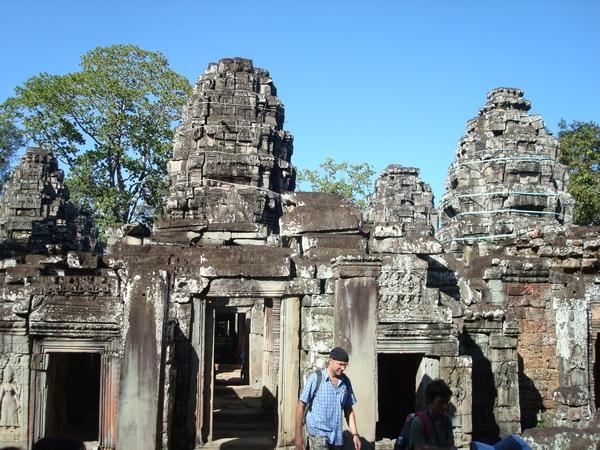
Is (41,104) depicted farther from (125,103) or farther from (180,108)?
(180,108)

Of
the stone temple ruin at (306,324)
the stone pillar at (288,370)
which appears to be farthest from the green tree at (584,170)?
the stone pillar at (288,370)

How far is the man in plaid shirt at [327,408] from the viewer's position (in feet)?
16.4

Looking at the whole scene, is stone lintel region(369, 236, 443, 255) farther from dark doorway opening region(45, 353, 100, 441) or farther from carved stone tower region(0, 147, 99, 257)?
carved stone tower region(0, 147, 99, 257)

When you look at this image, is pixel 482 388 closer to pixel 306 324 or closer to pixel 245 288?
pixel 306 324

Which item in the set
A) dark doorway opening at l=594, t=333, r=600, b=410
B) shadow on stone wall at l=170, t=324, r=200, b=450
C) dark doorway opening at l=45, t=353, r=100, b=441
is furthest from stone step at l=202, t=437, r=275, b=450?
dark doorway opening at l=594, t=333, r=600, b=410

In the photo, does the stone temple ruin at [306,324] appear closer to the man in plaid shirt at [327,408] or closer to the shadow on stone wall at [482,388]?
the shadow on stone wall at [482,388]

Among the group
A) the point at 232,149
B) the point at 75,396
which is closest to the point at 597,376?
the point at 75,396

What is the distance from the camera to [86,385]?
9.62 metres

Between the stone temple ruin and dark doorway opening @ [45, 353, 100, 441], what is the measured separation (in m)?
0.03

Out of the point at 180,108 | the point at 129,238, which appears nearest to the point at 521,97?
the point at 129,238

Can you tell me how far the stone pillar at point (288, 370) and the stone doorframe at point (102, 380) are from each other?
6.46 ft

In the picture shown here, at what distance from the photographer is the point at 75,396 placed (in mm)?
9414

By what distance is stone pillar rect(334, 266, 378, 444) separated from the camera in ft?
19.7

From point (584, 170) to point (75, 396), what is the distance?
15634 mm
